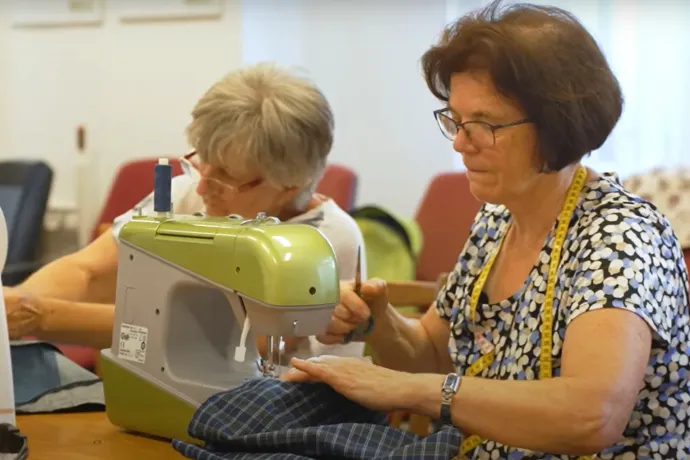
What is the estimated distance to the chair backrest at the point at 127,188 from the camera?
359 cm

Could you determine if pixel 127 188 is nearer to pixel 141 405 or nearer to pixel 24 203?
pixel 24 203

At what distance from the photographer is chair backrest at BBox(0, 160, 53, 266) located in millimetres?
3615

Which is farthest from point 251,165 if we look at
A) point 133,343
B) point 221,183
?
point 133,343

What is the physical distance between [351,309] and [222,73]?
2.31 meters

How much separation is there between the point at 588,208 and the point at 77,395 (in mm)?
889

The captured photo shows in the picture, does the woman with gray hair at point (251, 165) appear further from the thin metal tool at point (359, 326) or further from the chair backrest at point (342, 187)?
the chair backrest at point (342, 187)

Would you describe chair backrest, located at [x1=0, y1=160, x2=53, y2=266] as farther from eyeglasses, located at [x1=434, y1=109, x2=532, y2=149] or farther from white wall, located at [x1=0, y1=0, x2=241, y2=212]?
eyeglasses, located at [x1=434, y1=109, x2=532, y2=149]

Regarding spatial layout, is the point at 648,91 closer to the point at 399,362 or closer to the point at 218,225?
the point at 399,362

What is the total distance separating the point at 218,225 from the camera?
1.35 meters

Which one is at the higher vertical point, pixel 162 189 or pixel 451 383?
pixel 162 189

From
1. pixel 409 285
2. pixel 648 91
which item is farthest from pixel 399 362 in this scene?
pixel 648 91

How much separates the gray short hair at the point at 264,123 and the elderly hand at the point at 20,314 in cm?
40

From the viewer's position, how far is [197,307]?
1448 millimetres

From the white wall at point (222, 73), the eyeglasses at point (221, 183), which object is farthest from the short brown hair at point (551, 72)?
the white wall at point (222, 73)
